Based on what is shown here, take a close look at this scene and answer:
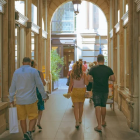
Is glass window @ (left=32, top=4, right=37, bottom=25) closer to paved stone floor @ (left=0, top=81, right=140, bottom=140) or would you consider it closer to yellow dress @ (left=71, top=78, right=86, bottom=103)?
paved stone floor @ (left=0, top=81, right=140, bottom=140)

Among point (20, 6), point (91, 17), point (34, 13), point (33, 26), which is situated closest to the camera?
point (20, 6)

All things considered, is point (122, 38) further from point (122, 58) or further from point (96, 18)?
point (96, 18)

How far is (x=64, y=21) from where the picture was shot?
81.4 feet

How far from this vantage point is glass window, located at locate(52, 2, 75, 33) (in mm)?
24584

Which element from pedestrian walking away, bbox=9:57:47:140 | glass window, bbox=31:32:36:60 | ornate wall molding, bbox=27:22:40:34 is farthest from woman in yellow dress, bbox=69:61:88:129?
glass window, bbox=31:32:36:60

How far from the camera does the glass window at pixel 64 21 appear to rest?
2458 centimetres

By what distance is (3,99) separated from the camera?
6.39 m

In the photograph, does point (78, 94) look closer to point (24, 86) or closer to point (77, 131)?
point (77, 131)

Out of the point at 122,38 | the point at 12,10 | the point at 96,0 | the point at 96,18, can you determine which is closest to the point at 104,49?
the point at 96,18

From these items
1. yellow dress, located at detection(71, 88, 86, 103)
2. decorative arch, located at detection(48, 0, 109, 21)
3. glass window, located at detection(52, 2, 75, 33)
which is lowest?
yellow dress, located at detection(71, 88, 86, 103)

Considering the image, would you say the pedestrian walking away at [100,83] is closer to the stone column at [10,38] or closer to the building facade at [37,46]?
the building facade at [37,46]

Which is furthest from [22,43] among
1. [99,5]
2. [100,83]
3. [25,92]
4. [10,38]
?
[99,5]

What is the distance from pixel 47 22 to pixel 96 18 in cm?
1039

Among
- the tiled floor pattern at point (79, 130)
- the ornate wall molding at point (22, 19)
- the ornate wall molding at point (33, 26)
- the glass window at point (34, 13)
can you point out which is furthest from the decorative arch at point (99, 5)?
the tiled floor pattern at point (79, 130)
